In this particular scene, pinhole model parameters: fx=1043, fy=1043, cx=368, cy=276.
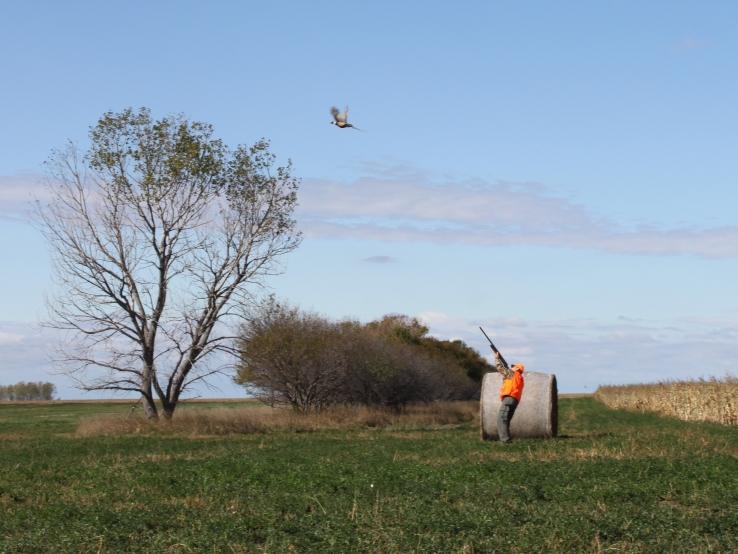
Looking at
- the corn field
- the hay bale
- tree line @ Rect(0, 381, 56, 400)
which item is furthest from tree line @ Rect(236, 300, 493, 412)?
tree line @ Rect(0, 381, 56, 400)

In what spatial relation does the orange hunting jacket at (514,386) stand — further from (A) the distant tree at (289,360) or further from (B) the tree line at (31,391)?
(B) the tree line at (31,391)

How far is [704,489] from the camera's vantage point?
57.0ft

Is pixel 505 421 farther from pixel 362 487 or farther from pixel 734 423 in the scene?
pixel 734 423

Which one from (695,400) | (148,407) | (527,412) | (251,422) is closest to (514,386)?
(527,412)

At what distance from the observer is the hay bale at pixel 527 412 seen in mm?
30625

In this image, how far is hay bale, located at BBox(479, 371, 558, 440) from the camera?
3062 centimetres

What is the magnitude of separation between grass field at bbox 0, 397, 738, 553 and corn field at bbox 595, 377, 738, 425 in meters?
21.1

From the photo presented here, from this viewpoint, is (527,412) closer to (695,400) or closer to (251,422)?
(251,422)

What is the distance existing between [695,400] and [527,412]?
2335 cm

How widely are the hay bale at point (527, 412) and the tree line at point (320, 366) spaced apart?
2164cm

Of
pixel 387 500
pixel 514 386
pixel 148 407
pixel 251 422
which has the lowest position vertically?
pixel 387 500

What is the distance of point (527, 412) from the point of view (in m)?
30.8

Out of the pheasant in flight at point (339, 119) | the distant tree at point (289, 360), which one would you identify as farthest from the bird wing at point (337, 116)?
the distant tree at point (289, 360)

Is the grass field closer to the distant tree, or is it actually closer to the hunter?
the hunter
